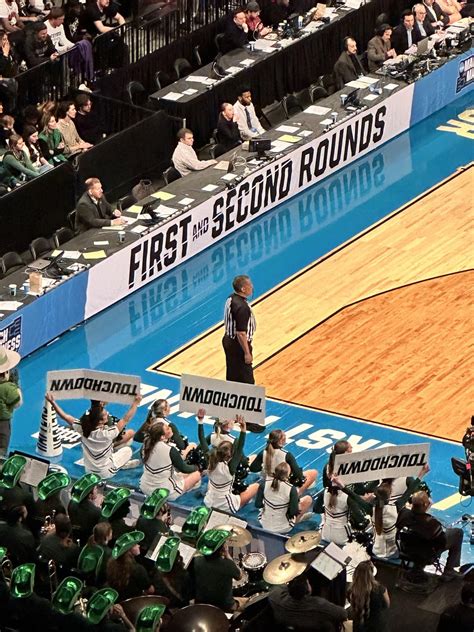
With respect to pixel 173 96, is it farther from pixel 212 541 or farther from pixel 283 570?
pixel 283 570

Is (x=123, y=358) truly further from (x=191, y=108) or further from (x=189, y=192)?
(x=191, y=108)

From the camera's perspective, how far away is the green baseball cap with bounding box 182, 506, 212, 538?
15.3 m

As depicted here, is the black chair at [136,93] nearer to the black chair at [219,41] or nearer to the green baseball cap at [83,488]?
the black chair at [219,41]

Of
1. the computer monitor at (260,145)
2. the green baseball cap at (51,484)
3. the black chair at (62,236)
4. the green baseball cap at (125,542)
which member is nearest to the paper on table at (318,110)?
the computer monitor at (260,145)

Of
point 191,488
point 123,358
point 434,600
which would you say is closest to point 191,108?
point 123,358

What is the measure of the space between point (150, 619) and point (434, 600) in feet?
9.25

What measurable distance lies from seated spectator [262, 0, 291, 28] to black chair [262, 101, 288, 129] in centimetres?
229

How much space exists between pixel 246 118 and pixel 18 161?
4299 mm

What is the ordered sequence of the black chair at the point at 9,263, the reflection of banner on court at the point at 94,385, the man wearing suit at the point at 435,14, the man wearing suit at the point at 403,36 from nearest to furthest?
the reflection of banner on court at the point at 94,385
the black chair at the point at 9,263
the man wearing suit at the point at 403,36
the man wearing suit at the point at 435,14

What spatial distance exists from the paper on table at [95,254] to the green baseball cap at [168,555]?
7954 millimetres

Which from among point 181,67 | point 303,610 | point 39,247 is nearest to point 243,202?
point 39,247

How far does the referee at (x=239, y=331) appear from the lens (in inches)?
752

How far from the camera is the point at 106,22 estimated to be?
28656mm

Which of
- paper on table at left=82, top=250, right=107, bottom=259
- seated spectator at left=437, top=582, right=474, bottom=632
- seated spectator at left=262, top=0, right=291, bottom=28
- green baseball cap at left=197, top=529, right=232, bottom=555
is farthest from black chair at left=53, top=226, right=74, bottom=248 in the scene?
seated spectator at left=437, top=582, right=474, bottom=632
